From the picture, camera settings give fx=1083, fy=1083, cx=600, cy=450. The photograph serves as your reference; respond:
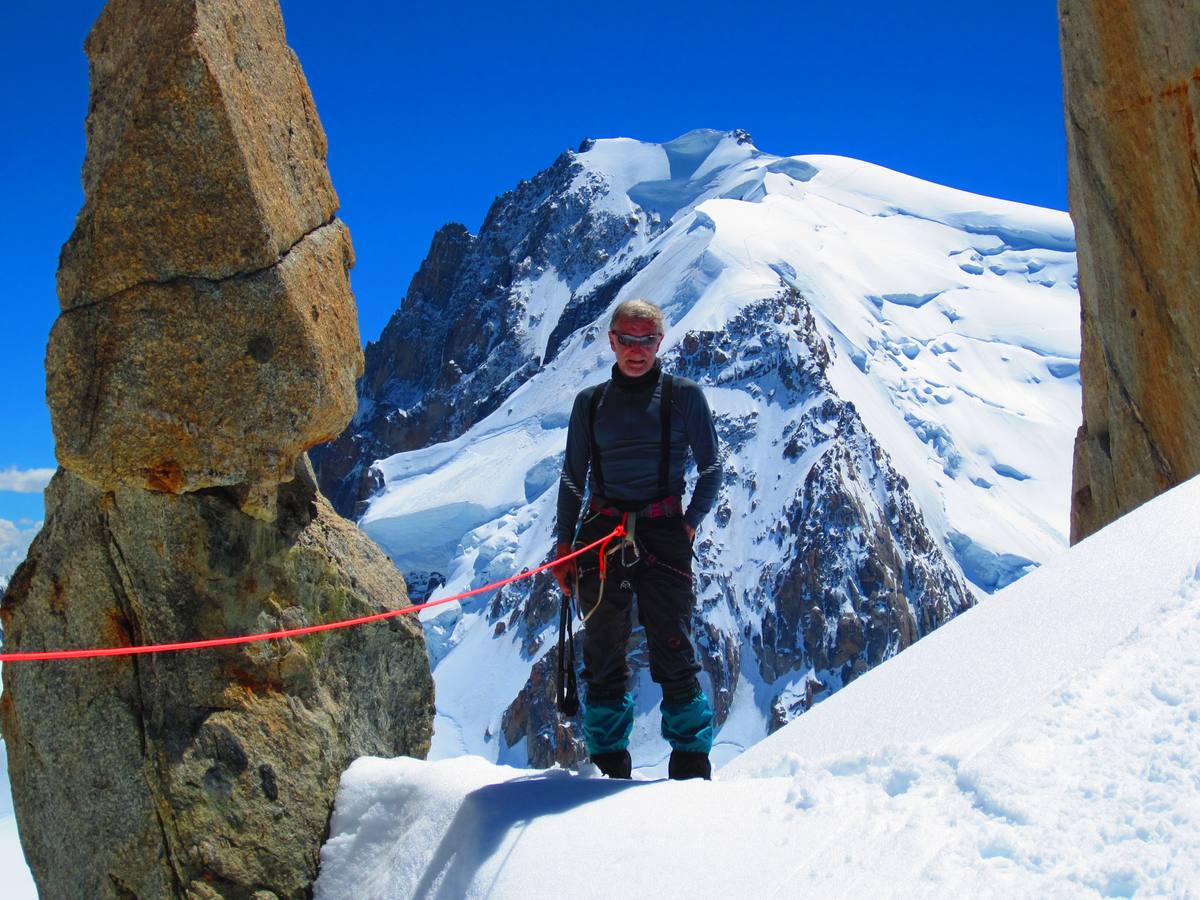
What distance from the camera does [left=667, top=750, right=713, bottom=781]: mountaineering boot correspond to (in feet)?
17.8

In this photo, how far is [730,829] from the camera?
3.95m

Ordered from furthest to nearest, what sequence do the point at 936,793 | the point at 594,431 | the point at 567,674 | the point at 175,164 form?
the point at 567,674 < the point at 594,431 < the point at 175,164 < the point at 936,793

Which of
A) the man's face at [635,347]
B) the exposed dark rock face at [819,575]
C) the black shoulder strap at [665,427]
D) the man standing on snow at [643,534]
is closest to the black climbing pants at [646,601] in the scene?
the man standing on snow at [643,534]

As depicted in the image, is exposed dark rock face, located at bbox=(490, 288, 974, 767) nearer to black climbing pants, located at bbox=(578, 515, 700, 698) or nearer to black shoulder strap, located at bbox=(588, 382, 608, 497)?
black climbing pants, located at bbox=(578, 515, 700, 698)

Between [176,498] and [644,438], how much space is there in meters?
2.40

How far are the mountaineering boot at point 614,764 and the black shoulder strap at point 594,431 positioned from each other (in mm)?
1343

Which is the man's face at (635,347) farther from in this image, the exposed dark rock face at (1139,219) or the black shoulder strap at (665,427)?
the exposed dark rock face at (1139,219)

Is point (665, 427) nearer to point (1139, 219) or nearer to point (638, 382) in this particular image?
point (638, 382)

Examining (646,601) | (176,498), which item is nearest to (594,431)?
(646,601)

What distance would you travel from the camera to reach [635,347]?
5359mm

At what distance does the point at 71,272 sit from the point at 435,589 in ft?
304

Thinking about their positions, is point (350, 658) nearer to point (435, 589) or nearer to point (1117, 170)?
point (1117, 170)

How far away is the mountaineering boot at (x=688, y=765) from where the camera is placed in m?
5.43

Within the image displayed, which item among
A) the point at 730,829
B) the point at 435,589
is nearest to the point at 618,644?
the point at 730,829
